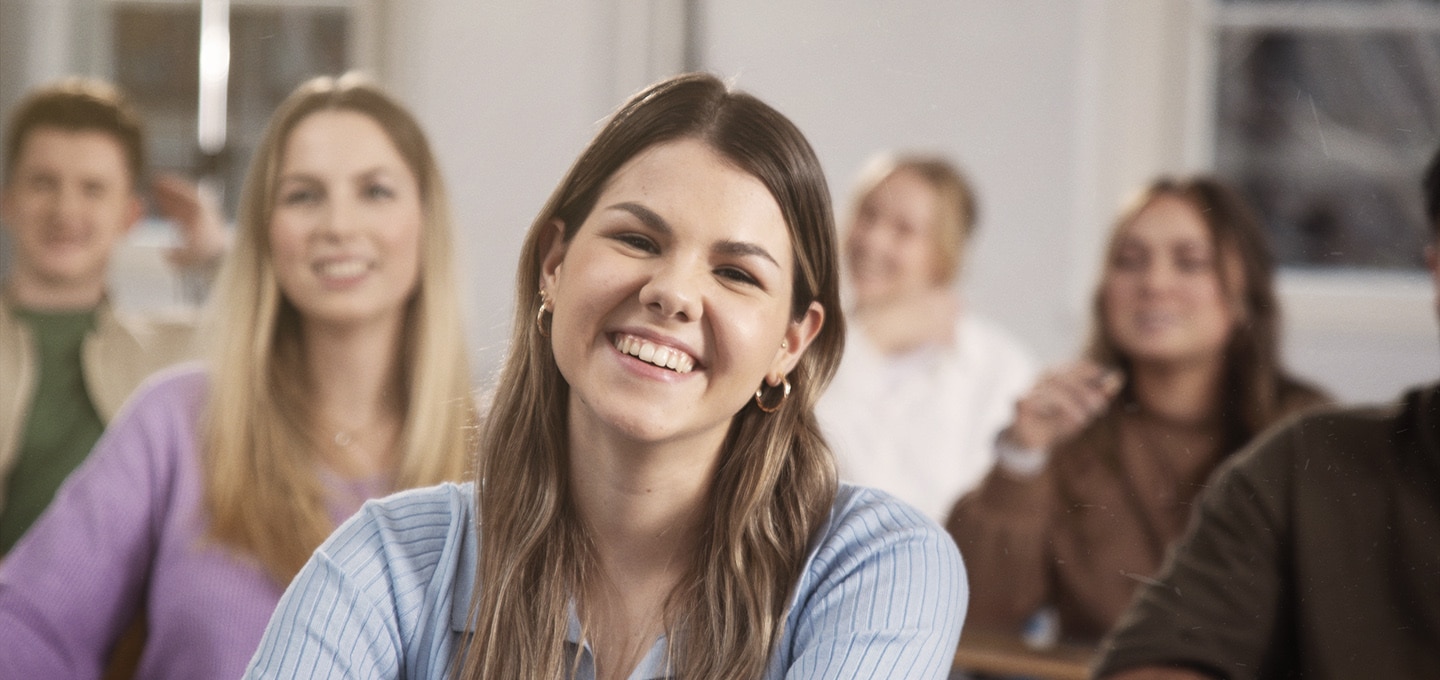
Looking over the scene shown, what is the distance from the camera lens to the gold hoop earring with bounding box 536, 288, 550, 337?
57 cm

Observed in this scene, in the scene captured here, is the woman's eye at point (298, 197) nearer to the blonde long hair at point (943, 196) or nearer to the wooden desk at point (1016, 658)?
the blonde long hair at point (943, 196)

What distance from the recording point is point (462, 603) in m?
0.57

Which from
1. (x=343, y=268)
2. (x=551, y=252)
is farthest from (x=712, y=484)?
(x=343, y=268)

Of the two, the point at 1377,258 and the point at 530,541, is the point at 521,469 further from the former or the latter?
the point at 1377,258

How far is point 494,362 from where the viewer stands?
0.65 meters

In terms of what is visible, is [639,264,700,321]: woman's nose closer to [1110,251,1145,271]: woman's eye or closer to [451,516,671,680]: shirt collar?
[451,516,671,680]: shirt collar

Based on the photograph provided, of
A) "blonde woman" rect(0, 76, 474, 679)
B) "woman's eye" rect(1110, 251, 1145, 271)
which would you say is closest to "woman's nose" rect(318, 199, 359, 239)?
"blonde woman" rect(0, 76, 474, 679)

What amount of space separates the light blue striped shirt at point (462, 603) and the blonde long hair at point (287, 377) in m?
0.10

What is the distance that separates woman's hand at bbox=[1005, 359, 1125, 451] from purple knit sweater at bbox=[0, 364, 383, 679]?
1.50 ft

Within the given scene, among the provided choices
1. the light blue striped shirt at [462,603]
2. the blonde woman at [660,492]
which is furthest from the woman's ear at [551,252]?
the light blue striped shirt at [462,603]

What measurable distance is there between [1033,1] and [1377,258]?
0.84 feet

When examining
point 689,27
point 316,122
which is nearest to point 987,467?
point 689,27

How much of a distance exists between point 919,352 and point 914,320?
4 centimetres

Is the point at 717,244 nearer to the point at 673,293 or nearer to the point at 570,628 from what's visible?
the point at 673,293
